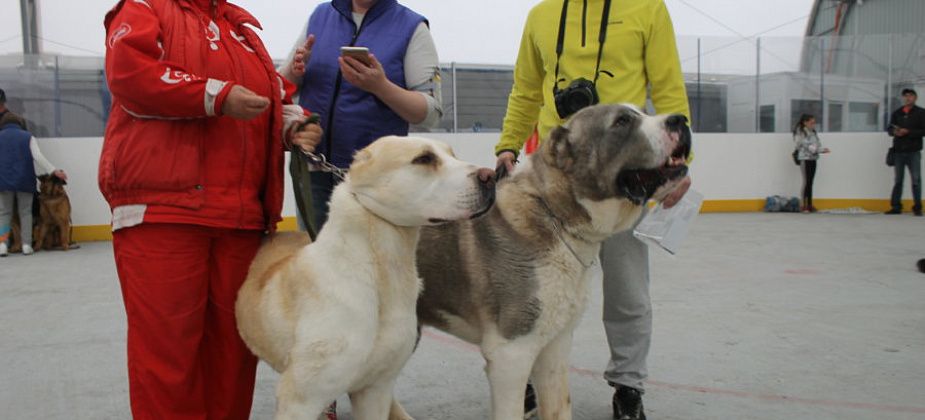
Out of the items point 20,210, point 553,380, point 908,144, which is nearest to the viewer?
point 553,380

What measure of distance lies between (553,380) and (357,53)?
56.6 inches

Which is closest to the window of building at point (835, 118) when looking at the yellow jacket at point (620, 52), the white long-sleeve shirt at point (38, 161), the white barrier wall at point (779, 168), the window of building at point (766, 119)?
the white barrier wall at point (779, 168)

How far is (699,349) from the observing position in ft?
14.5

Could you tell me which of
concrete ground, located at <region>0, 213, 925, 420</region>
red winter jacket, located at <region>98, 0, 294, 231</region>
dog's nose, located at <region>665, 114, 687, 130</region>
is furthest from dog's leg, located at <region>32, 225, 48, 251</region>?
dog's nose, located at <region>665, 114, 687, 130</region>

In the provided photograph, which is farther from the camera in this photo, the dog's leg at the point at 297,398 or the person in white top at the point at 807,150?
the person in white top at the point at 807,150

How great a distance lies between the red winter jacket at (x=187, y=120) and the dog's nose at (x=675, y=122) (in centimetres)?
134

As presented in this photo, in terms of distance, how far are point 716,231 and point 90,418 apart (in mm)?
9414

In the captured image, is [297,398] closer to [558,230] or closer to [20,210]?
[558,230]

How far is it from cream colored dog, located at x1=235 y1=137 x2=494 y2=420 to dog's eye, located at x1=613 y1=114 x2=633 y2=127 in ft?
2.09

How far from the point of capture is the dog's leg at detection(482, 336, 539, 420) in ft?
7.96

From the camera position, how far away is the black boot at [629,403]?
315 centimetres

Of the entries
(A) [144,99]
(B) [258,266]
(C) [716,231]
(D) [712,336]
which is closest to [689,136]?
(B) [258,266]

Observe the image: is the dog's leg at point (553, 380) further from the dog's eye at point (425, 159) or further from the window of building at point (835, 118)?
the window of building at point (835, 118)

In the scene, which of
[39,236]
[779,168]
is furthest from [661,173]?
[779,168]
